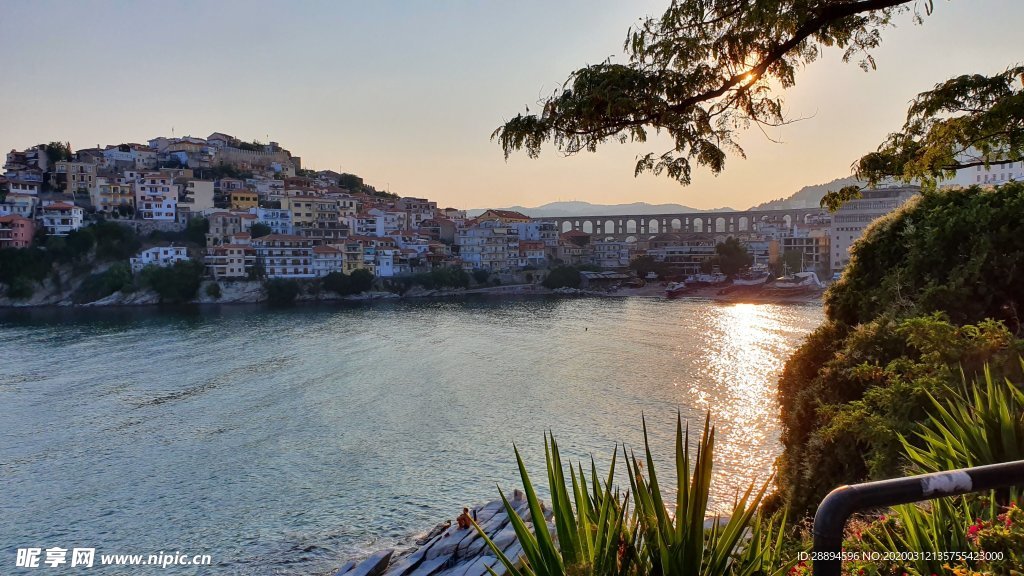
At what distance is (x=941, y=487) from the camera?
1.38 m

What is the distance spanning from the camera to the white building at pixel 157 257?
46.1 metres

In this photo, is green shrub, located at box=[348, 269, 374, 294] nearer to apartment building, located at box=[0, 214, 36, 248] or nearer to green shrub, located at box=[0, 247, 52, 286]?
green shrub, located at box=[0, 247, 52, 286]

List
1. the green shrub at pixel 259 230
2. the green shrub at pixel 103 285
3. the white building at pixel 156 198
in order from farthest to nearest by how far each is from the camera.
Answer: the white building at pixel 156 198 < the green shrub at pixel 259 230 < the green shrub at pixel 103 285

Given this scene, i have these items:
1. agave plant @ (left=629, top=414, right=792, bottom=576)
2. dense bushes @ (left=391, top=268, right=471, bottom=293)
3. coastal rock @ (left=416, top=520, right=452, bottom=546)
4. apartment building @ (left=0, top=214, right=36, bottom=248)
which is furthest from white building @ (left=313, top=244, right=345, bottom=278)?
agave plant @ (left=629, top=414, right=792, bottom=576)

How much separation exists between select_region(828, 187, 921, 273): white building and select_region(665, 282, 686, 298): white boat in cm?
1150

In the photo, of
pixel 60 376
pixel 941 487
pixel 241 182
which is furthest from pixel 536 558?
pixel 241 182

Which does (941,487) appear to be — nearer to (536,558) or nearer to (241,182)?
(536,558)

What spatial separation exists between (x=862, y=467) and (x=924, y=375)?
2.40ft

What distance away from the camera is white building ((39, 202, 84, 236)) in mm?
47188

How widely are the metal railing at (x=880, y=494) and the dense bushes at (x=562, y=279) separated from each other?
51.3m

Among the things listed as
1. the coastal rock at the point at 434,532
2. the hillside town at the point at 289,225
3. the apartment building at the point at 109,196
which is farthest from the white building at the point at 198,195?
the coastal rock at the point at 434,532

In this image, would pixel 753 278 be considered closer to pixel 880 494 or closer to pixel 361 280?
pixel 361 280

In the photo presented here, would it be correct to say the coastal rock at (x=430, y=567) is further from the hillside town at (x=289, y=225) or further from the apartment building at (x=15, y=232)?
the apartment building at (x=15, y=232)

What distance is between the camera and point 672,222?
8744 cm
